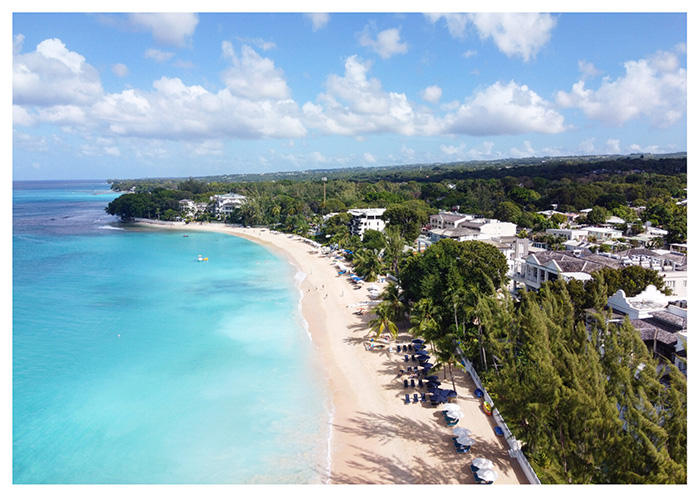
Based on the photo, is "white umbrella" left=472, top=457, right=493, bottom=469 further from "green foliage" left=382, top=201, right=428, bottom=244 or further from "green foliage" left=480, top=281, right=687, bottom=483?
"green foliage" left=382, top=201, right=428, bottom=244

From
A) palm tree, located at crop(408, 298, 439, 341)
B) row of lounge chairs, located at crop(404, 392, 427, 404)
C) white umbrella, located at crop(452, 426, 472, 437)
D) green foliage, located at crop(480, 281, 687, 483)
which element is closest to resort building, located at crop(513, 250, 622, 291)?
palm tree, located at crop(408, 298, 439, 341)

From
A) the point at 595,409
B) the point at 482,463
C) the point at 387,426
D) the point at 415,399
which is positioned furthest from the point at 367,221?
the point at 595,409

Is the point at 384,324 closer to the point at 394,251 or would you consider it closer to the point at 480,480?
the point at 480,480

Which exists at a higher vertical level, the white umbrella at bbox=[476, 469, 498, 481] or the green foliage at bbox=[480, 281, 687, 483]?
the green foliage at bbox=[480, 281, 687, 483]

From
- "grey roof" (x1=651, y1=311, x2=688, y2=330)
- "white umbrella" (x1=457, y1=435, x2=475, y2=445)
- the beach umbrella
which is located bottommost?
"white umbrella" (x1=457, y1=435, x2=475, y2=445)

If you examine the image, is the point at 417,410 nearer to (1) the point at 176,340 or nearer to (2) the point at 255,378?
(2) the point at 255,378

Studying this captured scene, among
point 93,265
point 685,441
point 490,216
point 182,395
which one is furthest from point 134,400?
point 490,216
